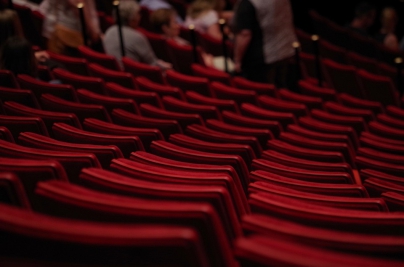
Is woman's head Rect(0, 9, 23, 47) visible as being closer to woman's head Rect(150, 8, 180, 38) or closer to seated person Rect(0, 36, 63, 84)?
seated person Rect(0, 36, 63, 84)

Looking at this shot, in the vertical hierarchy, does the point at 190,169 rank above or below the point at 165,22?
below

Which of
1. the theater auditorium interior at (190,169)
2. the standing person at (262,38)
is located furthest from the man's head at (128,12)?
the standing person at (262,38)

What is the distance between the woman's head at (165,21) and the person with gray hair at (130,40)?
212 mm

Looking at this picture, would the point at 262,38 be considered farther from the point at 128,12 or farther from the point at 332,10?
the point at 332,10

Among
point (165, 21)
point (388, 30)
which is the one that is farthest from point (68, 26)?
point (388, 30)

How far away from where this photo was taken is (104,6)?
9.34 ft

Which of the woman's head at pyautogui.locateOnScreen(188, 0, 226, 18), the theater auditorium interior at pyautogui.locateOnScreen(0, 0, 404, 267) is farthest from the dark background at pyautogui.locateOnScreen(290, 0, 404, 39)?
the theater auditorium interior at pyautogui.locateOnScreen(0, 0, 404, 267)

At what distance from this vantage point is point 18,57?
1.34m

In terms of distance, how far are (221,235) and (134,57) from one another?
4.74 feet

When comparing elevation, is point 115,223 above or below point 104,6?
below

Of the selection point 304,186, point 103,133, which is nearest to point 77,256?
point 304,186

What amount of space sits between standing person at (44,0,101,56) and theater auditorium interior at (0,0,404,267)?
1.5 inches

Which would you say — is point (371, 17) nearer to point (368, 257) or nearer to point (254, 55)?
point (254, 55)

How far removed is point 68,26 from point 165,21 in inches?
13.0
